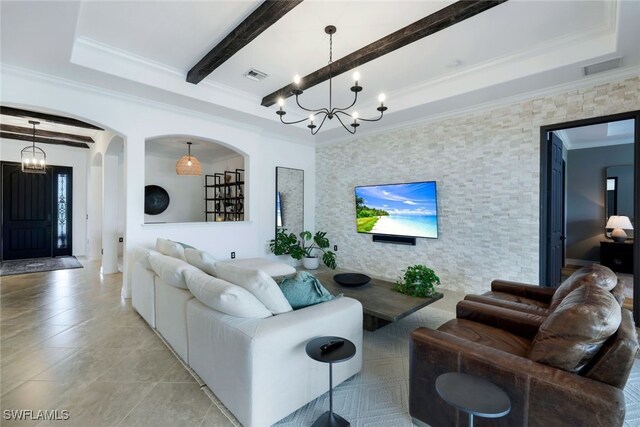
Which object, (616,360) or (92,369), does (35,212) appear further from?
(616,360)

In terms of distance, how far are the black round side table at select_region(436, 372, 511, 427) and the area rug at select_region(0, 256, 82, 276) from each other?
291 inches

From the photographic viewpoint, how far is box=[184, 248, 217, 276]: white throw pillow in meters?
2.53

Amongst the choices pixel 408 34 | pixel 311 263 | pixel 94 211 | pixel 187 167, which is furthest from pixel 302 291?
pixel 94 211

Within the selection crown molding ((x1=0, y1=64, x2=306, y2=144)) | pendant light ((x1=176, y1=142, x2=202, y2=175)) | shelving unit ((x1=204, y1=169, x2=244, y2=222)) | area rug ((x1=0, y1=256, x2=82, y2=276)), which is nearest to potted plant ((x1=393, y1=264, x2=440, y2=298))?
crown molding ((x1=0, y1=64, x2=306, y2=144))

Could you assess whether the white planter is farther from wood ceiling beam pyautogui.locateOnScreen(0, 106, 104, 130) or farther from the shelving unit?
wood ceiling beam pyautogui.locateOnScreen(0, 106, 104, 130)

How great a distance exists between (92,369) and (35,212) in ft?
22.7

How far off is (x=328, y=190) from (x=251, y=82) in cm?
295

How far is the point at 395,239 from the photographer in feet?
17.4

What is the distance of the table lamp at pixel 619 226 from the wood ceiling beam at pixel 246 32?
23.0 ft

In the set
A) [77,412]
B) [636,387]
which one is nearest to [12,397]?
[77,412]

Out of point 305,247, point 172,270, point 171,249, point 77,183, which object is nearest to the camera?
point 172,270

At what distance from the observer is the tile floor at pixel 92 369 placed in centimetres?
187

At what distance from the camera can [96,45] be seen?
315 centimetres

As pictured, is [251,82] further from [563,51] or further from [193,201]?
[193,201]
